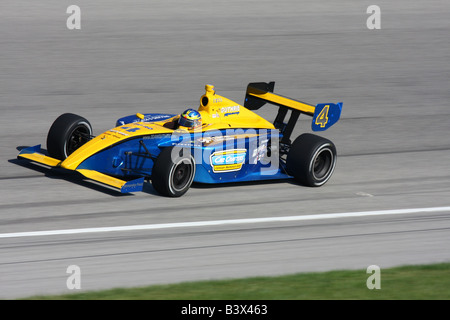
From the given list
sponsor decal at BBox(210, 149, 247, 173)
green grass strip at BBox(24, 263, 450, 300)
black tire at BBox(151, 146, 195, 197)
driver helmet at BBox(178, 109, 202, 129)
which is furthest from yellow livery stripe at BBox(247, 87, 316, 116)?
green grass strip at BBox(24, 263, 450, 300)

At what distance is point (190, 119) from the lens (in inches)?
410

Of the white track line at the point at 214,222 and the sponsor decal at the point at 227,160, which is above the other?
the sponsor decal at the point at 227,160

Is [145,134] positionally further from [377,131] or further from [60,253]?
[377,131]

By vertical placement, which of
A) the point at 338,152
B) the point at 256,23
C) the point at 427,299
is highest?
the point at 256,23

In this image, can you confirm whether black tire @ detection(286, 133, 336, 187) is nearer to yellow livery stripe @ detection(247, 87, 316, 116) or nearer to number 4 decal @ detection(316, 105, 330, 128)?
number 4 decal @ detection(316, 105, 330, 128)

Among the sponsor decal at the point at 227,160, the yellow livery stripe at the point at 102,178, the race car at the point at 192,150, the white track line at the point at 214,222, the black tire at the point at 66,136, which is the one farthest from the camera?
the black tire at the point at 66,136

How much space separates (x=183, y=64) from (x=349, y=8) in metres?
8.28

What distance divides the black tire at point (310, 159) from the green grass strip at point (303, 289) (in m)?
3.07

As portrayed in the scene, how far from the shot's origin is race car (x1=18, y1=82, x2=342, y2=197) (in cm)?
982

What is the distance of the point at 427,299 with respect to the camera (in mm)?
6941

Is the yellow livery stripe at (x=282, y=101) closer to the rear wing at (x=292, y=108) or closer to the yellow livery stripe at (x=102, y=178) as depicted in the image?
the rear wing at (x=292, y=108)

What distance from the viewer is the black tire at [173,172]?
9594 mm

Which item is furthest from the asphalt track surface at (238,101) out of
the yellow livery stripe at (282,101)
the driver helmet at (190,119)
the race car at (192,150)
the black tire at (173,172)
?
the yellow livery stripe at (282,101)

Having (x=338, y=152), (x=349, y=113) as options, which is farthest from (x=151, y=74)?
(x=338, y=152)
